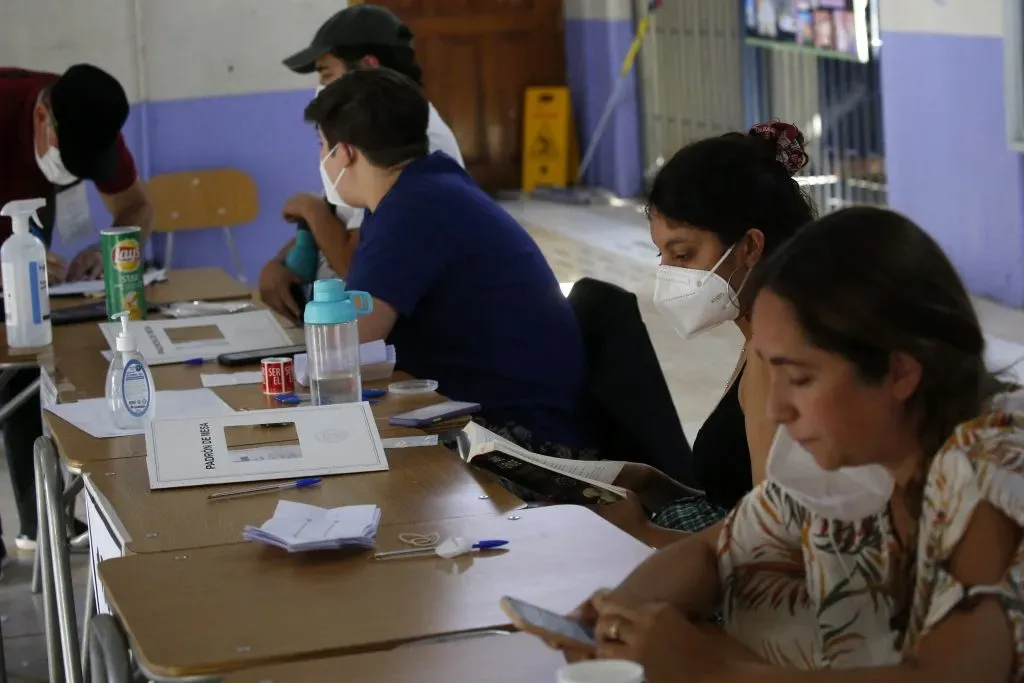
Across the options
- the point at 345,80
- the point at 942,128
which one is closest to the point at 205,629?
the point at 345,80

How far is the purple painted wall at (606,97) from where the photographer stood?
31.1 ft

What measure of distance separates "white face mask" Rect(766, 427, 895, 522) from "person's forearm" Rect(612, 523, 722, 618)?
13cm

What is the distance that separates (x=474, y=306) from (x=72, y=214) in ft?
5.00

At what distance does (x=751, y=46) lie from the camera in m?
8.55

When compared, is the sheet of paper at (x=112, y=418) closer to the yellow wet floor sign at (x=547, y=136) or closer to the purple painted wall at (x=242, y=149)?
the purple painted wall at (x=242, y=149)

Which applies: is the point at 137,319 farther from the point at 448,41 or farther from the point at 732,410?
the point at 448,41

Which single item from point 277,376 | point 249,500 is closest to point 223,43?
point 277,376

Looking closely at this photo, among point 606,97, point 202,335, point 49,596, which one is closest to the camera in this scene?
point 49,596

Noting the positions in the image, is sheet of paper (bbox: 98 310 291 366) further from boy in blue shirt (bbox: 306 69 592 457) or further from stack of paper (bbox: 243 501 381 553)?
stack of paper (bbox: 243 501 381 553)

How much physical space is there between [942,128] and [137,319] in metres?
4.05

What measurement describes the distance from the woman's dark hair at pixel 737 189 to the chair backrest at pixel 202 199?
151 inches

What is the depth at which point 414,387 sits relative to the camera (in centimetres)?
264

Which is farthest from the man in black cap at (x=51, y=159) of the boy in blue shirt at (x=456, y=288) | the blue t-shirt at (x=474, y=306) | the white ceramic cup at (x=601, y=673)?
the white ceramic cup at (x=601, y=673)

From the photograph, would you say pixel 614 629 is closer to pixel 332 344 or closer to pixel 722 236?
pixel 722 236
